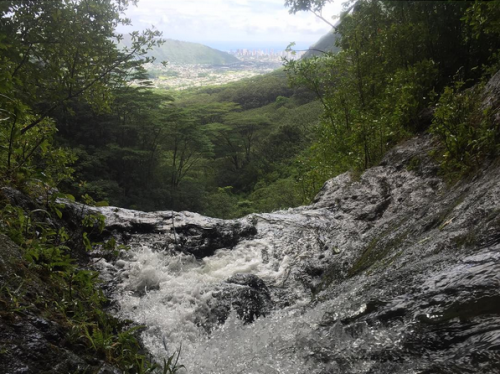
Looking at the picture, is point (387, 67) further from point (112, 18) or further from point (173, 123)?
point (173, 123)

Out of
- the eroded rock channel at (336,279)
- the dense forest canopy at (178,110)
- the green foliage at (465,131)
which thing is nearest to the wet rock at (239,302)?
the eroded rock channel at (336,279)

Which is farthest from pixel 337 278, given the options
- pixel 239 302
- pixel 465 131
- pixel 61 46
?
pixel 61 46

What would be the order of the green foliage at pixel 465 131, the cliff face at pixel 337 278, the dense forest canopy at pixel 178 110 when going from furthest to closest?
the dense forest canopy at pixel 178 110 < the green foliage at pixel 465 131 < the cliff face at pixel 337 278

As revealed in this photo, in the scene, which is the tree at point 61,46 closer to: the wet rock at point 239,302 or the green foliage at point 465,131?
the wet rock at point 239,302

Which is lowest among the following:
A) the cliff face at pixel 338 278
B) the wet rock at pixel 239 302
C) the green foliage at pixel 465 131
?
the wet rock at pixel 239 302

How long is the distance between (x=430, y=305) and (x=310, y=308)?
4.82ft

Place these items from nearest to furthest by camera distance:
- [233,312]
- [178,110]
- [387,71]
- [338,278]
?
[233,312] → [338,278] → [387,71] → [178,110]

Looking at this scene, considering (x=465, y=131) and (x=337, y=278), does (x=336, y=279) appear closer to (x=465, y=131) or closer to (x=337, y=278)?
(x=337, y=278)

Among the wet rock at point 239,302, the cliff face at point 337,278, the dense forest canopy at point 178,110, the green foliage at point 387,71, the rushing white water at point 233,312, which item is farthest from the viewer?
the green foliage at point 387,71

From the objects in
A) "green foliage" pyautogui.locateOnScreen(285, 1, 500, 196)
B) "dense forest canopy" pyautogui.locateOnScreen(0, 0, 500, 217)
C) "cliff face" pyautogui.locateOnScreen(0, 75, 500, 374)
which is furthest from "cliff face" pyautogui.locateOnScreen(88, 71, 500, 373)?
"dense forest canopy" pyautogui.locateOnScreen(0, 0, 500, 217)

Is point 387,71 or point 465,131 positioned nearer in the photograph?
point 465,131

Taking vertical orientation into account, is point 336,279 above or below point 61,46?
below

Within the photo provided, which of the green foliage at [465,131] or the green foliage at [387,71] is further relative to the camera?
the green foliage at [387,71]

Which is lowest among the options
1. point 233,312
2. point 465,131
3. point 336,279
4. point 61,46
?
point 233,312
